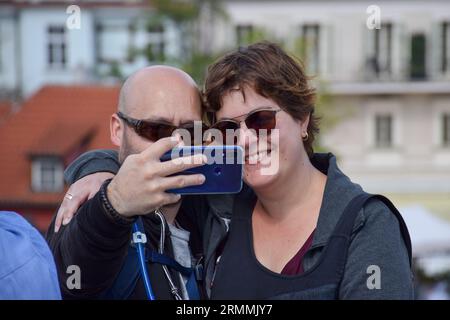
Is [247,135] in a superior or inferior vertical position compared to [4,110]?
superior

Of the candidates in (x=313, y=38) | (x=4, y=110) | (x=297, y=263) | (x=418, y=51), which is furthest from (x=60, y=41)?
(x=297, y=263)

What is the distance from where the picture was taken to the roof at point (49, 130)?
51.2ft

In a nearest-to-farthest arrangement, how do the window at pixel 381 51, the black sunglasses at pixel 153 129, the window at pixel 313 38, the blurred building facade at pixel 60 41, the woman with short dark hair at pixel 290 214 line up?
the woman with short dark hair at pixel 290 214 → the black sunglasses at pixel 153 129 → the window at pixel 313 38 → the window at pixel 381 51 → the blurred building facade at pixel 60 41

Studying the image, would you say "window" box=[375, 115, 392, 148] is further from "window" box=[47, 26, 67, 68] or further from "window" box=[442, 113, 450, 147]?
"window" box=[47, 26, 67, 68]

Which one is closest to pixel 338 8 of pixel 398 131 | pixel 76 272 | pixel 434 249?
pixel 398 131

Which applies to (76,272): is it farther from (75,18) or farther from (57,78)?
(57,78)

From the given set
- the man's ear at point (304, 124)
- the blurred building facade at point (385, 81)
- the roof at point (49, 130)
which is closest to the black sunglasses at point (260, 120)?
the man's ear at point (304, 124)

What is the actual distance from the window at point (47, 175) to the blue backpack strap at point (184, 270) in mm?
14953

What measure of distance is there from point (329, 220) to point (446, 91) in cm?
1748

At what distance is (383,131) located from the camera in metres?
18.6

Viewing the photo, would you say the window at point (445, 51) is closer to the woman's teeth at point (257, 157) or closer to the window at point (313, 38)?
the window at point (313, 38)

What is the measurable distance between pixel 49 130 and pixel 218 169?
50.7 feet

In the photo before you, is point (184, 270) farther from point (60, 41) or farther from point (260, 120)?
point (60, 41)

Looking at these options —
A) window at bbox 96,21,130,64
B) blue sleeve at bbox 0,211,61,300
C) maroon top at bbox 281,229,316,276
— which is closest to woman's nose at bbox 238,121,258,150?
maroon top at bbox 281,229,316,276
